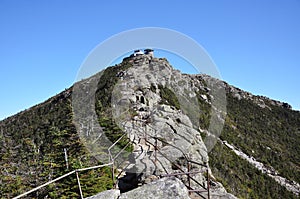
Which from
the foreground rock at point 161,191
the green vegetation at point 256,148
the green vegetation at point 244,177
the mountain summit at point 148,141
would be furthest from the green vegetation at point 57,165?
the green vegetation at point 244,177

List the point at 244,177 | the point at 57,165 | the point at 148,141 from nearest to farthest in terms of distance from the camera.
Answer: the point at 148,141
the point at 57,165
the point at 244,177

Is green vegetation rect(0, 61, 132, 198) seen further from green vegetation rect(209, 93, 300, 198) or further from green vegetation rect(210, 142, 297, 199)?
green vegetation rect(210, 142, 297, 199)

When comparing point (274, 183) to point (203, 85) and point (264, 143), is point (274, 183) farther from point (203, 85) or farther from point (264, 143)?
point (203, 85)

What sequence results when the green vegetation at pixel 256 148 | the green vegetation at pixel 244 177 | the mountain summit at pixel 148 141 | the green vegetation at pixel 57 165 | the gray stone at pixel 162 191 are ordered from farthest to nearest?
1. the green vegetation at pixel 256 148
2. the green vegetation at pixel 244 177
3. the green vegetation at pixel 57 165
4. the mountain summit at pixel 148 141
5. the gray stone at pixel 162 191

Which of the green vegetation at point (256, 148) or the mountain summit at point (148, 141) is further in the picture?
the green vegetation at point (256, 148)

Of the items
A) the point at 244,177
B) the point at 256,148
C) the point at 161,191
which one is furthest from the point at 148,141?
the point at 256,148

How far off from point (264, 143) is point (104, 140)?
128355 millimetres

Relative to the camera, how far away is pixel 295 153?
14862cm

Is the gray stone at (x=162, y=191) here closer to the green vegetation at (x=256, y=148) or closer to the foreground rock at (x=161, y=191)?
the foreground rock at (x=161, y=191)

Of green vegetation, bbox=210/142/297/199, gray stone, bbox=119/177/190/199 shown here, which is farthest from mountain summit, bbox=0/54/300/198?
green vegetation, bbox=210/142/297/199

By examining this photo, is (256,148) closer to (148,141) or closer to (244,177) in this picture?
(244,177)

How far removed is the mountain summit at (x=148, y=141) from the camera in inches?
501

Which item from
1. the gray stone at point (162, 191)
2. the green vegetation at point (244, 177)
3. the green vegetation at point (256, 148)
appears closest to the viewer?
the gray stone at point (162, 191)

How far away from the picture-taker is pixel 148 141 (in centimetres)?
1736
